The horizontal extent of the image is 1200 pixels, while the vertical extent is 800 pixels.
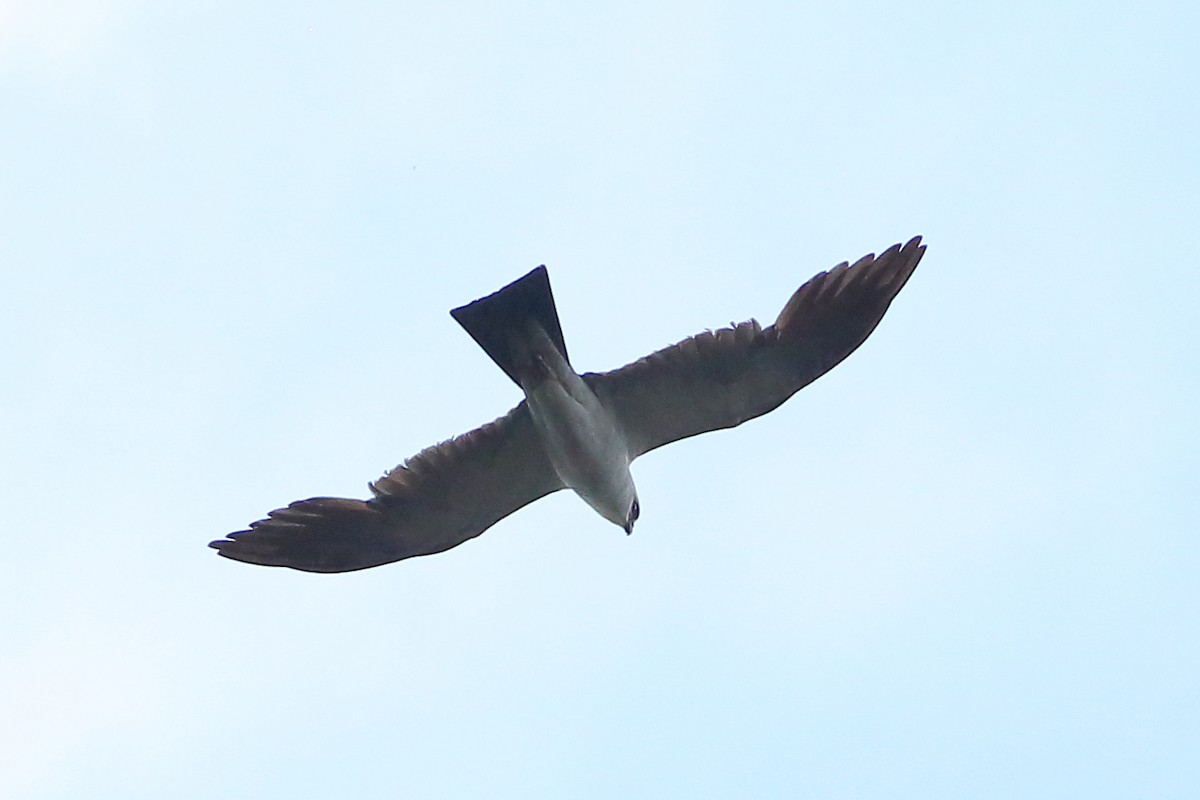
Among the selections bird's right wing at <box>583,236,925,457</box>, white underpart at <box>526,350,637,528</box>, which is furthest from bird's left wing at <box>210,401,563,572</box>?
bird's right wing at <box>583,236,925,457</box>

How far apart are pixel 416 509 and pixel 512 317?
164cm

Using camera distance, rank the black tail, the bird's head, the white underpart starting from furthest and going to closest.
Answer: the bird's head → the white underpart → the black tail

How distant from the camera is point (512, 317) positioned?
10414 mm

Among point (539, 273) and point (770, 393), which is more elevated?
point (539, 273)

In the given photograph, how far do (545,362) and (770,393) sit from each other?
1.59m

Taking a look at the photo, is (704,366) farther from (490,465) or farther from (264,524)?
(264,524)

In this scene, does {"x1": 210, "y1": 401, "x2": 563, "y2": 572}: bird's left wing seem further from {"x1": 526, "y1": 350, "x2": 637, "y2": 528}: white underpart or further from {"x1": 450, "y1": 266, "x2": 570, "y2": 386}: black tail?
{"x1": 450, "y1": 266, "x2": 570, "y2": 386}: black tail

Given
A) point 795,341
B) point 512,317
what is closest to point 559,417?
point 512,317

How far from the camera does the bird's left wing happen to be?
10812 mm

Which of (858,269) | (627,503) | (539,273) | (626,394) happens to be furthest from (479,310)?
(858,269)

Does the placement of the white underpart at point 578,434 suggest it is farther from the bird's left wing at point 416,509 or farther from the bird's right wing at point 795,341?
the bird's right wing at point 795,341

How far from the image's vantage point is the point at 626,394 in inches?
419

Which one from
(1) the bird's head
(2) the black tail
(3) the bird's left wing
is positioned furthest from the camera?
(1) the bird's head

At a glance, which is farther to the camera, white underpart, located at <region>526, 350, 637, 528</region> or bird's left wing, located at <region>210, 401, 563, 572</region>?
bird's left wing, located at <region>210, 401, 563, 572</region>
